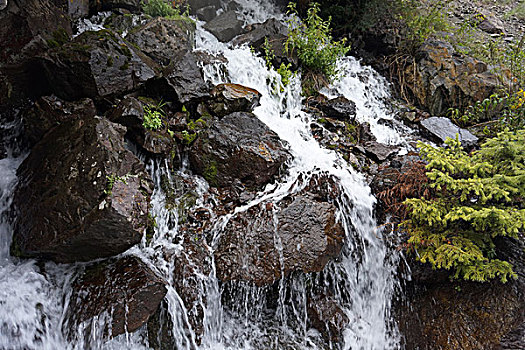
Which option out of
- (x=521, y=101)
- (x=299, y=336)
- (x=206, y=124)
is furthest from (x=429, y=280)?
(x=521, y=101)

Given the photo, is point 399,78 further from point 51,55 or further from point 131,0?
point 51,55

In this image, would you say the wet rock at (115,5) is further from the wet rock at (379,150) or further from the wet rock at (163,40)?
the wet rock at (379,150)

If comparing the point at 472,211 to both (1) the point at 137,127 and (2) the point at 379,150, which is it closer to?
(2) the point at 379,150

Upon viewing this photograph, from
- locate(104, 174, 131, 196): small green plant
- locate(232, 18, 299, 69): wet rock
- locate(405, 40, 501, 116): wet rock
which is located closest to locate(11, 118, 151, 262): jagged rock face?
locate(104, 174, 131, 196): small green plant

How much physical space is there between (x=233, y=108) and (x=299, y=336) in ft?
12.8

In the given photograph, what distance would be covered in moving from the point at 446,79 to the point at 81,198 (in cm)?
824

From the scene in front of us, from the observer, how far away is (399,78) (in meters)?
8.27

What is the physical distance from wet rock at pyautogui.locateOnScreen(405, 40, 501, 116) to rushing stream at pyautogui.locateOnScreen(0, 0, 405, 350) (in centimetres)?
379

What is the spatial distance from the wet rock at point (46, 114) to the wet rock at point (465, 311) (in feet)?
17.4

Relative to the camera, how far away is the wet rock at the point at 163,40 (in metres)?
5.98

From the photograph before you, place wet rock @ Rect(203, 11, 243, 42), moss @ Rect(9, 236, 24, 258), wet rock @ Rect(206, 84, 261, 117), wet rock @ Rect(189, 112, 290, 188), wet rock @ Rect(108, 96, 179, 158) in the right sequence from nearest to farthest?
1. moss @ Rect(9, 236, 24, 258)
2. wet rock @ Rect(108, 96, 179, 158)
3. wet rock @ Rect(189, 112, 290, 188)
4. wet rock @ Rect(206, 84, 261, 117)
5. wet rock @ Rect(203, 11, 243, 42)

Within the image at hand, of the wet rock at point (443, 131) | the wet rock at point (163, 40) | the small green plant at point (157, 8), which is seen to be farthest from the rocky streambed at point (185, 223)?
the small green plant at point (157, 8)

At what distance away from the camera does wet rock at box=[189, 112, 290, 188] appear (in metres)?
4.79

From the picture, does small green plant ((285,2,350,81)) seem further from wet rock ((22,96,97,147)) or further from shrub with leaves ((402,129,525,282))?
wet rock ((22,96,97,147))
